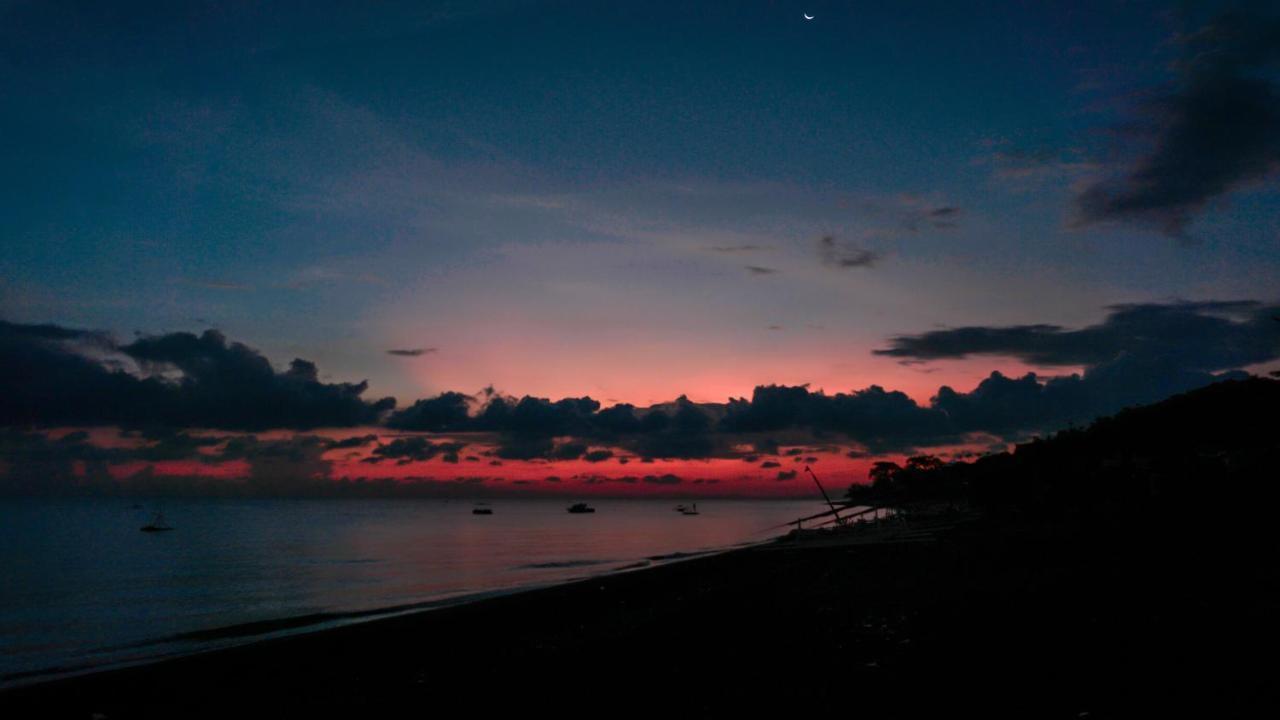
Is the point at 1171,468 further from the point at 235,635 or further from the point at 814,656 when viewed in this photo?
the point at 235,635

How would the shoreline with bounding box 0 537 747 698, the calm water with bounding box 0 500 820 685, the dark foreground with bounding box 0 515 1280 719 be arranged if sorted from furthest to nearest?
1. the calm water with bounding box 0 500 820 685
2. the shoreline with bounding box 0 537 747 698
3. the dark foreground with bounding box 0 515 1280 719

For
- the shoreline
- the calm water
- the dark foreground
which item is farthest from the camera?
the calm water

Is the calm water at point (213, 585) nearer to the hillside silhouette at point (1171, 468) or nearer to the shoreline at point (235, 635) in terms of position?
the shoreline at point (235, 635)

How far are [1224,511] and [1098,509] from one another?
1643cm

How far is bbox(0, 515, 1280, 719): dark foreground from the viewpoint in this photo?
1125cm

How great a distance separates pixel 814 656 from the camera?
48.8 feet

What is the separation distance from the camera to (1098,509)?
4647 centimetres

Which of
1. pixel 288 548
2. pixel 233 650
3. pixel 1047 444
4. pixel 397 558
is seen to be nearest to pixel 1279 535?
pixel 233 650

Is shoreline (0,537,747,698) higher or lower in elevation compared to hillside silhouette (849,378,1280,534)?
lower

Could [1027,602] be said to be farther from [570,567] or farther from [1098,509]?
[570,567]

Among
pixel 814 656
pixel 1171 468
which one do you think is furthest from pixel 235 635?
pixel 1171 468

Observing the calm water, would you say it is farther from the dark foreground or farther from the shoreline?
the dark foreground

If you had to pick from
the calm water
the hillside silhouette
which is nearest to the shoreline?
the calm water

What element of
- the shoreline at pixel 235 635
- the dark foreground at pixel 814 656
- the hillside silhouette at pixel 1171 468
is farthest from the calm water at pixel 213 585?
the hillside silhouette at pixel 1171 468
